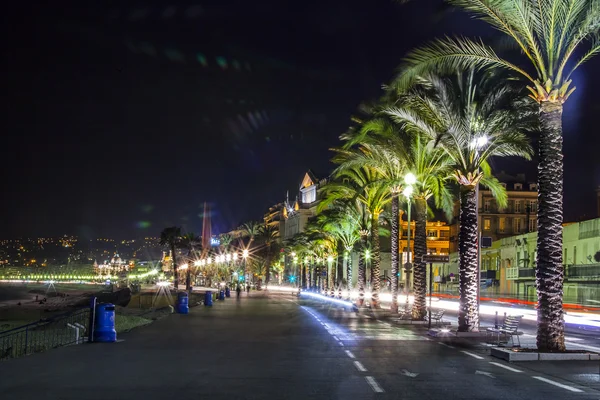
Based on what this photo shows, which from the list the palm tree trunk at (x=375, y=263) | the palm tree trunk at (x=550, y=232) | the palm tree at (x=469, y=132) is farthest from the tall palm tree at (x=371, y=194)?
the palm tree trunk at (x=550, y=232)

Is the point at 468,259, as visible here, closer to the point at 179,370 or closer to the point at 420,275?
the point at 420,275

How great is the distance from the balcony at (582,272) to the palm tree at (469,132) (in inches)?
1523

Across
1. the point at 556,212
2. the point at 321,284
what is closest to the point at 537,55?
the point at 556,212

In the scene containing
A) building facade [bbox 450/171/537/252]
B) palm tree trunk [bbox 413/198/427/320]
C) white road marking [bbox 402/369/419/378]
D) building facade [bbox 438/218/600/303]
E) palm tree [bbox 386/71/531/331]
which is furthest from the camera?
building facade [bbox 450/171/537/252]

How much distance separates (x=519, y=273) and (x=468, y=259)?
55.0 metres

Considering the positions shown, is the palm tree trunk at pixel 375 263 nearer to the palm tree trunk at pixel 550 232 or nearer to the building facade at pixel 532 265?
the building facade at pixel 532 265

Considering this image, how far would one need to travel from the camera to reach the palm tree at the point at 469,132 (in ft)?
79.7

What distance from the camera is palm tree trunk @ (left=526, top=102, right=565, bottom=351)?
18281mm

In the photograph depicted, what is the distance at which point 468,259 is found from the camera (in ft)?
83.4

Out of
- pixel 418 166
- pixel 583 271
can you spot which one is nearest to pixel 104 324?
pixel 418 166

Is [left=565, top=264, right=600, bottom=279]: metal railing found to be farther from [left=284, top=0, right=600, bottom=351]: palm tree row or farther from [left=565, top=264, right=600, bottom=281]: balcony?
[left=284, top=0, right=600, bottom=351]: palm tree row

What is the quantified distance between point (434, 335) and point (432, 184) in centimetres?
1152

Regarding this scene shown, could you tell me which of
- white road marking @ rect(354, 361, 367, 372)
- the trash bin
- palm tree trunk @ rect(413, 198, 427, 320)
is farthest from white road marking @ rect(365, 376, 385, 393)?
the trash bin

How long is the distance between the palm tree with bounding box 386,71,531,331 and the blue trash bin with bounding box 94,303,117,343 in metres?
11.6
